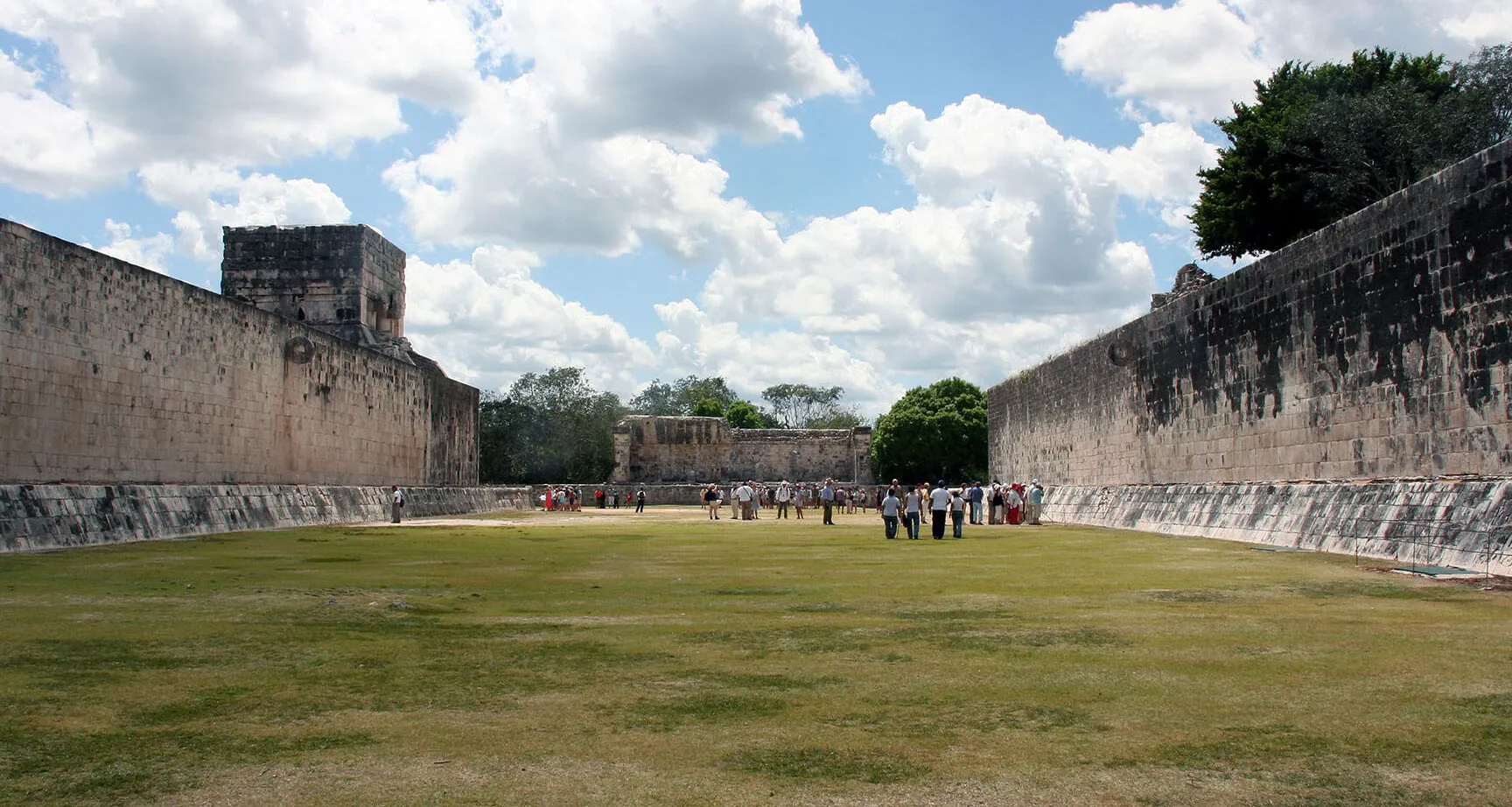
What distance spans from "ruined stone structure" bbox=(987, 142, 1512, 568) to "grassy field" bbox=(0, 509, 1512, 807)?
293 centimetres

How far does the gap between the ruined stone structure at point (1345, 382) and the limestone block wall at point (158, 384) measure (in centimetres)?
1516

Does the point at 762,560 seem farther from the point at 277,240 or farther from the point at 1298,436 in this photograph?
the point at 277,240

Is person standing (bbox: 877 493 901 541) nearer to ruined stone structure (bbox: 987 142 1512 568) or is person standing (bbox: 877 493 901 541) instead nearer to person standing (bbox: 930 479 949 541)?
person standing (bbox: 930 479 949 541)

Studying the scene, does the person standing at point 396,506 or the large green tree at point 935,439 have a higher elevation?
the large green tree at point 935,439

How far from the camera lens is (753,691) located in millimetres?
4855

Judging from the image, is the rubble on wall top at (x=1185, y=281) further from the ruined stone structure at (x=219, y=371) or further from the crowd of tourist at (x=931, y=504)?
the ruined stone structure at (x=219, y=371)

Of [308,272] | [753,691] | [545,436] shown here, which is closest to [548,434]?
[545,436]

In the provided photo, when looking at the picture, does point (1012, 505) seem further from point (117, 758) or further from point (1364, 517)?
point (117, 758)

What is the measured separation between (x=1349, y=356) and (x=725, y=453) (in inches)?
1516

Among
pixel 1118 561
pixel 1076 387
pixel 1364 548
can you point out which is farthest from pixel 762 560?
pixel 1076 387

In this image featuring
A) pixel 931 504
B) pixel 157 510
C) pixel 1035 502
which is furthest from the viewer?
pixel 1035 502

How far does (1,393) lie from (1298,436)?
1609cm

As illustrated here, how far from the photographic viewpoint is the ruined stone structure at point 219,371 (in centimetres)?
1439

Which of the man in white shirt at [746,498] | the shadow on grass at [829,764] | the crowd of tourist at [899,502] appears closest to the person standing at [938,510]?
the crowd of tourist at [899,502]
